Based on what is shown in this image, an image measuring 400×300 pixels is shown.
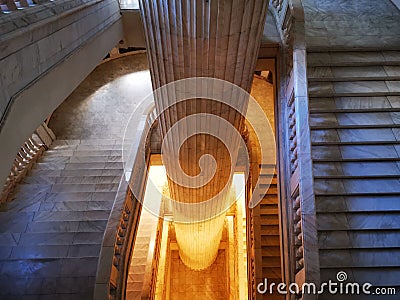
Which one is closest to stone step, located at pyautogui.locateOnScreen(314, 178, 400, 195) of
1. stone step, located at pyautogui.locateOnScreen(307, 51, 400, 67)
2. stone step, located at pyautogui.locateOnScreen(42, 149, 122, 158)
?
stone step, located at pyautogui.locateOnScreen(307, 51, 400, 67)

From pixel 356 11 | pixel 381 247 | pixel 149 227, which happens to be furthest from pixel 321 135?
pixel 149 227

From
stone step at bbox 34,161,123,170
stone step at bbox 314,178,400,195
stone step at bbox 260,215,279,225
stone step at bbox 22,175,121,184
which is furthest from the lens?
stone step at bbox 260,215,279,225

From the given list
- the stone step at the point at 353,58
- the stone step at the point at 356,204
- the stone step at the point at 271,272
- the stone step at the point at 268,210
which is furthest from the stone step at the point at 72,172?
the stone step at the point at 353,58

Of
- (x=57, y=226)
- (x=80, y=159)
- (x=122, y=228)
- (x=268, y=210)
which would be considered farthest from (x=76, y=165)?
(x=268, y=210)

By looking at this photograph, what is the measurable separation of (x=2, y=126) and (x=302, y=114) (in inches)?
107

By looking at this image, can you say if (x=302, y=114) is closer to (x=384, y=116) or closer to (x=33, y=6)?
(x=384, y=116)

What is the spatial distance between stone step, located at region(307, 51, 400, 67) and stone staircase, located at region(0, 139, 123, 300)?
361 centimetres

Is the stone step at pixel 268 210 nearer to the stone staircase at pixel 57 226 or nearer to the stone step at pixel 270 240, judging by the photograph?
the stone step at pixel 270 240

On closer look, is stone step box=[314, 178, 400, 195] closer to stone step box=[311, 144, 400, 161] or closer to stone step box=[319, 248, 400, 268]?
stone step box=[311, 144, 400, 161]

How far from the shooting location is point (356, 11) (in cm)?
573

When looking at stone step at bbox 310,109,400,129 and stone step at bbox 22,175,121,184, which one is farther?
stone step at bbox 22,175,121,184

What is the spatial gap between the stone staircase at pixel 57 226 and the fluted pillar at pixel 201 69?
1.33m

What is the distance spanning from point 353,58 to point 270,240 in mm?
3490

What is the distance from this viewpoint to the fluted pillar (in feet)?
8.89
